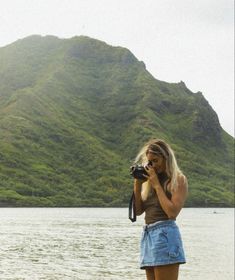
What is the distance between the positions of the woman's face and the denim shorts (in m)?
0.86

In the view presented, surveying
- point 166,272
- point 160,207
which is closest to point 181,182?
point 160,207

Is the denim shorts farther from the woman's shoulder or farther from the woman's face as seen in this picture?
the woman's face

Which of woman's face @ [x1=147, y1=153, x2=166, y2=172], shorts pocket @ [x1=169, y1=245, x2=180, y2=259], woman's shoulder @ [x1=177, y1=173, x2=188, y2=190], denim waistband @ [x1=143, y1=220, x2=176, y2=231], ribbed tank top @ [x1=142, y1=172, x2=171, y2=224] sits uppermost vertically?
woman's face @ [x1=147, y1=153, x2=166, y2=172]

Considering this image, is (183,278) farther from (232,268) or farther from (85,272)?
(232,268)

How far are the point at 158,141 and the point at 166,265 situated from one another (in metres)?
1.93

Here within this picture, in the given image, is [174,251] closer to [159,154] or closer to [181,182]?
[181,182]

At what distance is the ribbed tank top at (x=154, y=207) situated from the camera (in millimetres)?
9500

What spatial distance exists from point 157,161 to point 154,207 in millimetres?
717

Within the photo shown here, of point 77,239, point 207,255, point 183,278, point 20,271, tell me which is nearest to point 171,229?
point 20,271

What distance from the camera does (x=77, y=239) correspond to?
9325 centimetres

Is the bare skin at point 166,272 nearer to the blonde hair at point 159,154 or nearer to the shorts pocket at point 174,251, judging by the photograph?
the shorts pocket at point 174,251

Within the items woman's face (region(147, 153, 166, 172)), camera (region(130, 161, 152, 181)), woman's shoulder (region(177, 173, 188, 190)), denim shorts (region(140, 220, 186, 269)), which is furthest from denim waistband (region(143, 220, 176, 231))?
woman's face (region(147, 153, 166, 172))

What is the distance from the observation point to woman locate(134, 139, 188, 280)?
9266mm

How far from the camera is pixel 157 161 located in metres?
9.73
